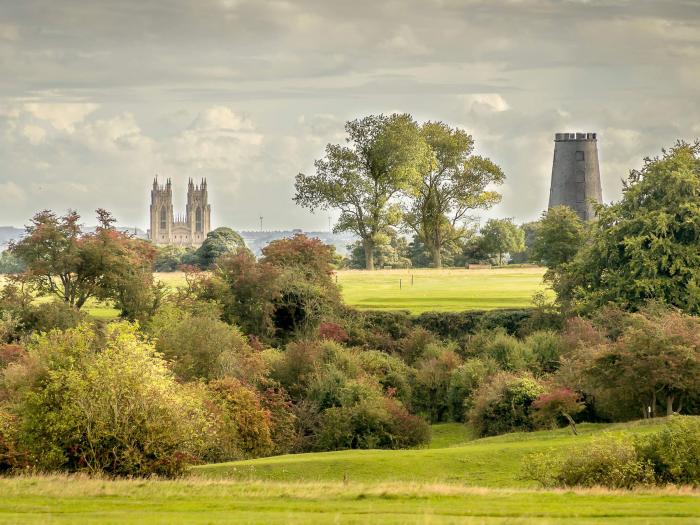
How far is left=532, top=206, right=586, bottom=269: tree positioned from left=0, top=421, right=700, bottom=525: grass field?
39528mm

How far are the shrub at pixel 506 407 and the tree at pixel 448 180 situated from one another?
51071mm

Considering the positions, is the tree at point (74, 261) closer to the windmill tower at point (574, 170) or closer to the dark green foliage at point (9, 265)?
the windmill tower at point (574, 170)

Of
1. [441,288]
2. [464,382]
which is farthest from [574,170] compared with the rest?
[464,382]

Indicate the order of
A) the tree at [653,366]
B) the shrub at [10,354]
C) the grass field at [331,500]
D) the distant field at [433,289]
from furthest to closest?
the distant field at [433,289] < the shrub at [10,354] < the tree at [653,366] < the grass field at [331,500]

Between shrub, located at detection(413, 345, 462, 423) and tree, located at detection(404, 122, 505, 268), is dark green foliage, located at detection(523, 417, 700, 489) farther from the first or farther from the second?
tree, located at detection(404, 122, 505, 268)

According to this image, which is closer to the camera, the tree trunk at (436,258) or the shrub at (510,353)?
the shrub at (510,353)

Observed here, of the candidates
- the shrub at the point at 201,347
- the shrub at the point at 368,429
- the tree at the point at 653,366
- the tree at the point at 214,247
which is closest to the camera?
the tree at the point at 653,366

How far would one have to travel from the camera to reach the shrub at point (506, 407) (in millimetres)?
50750

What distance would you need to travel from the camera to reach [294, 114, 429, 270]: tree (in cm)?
9562

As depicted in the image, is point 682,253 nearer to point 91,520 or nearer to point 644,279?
point 644,279

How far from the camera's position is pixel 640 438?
36094mm

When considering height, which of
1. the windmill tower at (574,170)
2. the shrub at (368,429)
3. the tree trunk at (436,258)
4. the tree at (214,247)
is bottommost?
the shrub at (368,429)

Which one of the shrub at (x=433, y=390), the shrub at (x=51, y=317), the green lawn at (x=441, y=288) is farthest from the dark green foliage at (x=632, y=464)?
the green lawn at (x=441, y=288)

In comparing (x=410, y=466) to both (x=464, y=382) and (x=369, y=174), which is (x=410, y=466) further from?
(x=369, y=174)
